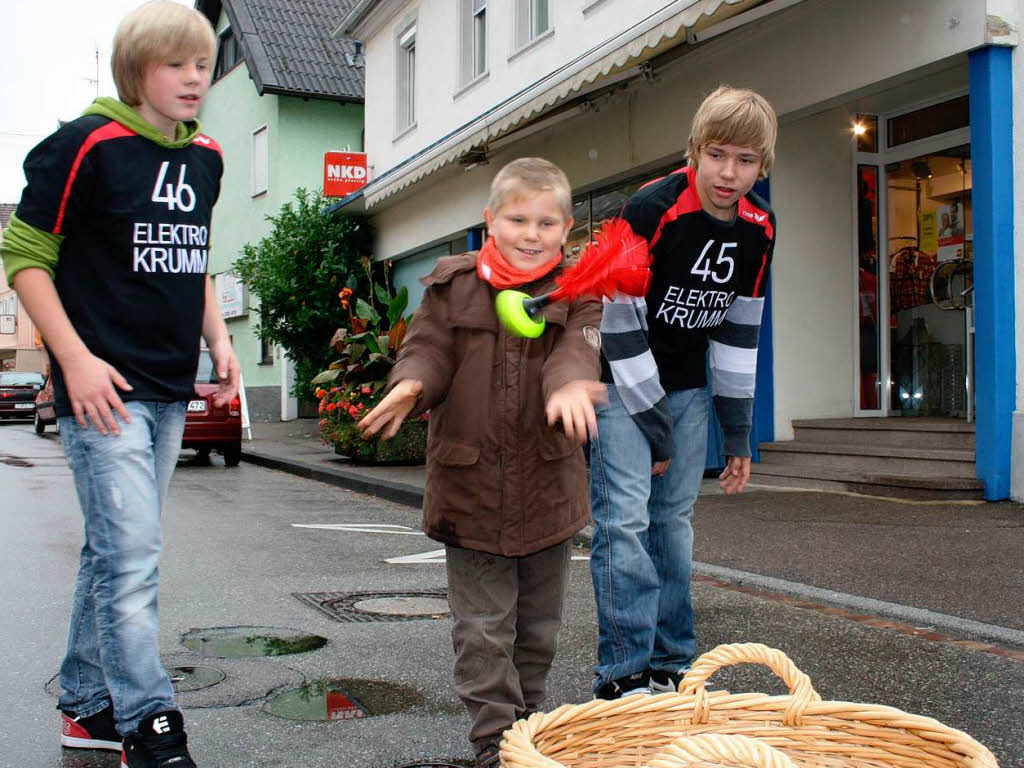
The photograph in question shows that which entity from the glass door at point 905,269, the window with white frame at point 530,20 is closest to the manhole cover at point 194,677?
the glass door at point 905,269

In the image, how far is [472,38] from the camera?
1630 centimetres

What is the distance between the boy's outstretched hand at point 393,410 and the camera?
95.2 inches

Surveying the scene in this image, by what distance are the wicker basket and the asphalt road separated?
744 mm

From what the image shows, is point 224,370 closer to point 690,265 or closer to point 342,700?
point 342,700

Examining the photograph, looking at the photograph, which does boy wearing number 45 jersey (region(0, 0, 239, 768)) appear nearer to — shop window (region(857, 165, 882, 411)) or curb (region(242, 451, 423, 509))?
curb (region(242, 451, 423, 509))

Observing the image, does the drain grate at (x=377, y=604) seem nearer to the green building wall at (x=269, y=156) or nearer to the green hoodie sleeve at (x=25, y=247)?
the green hoodie sleeve at (x=25, y=247)

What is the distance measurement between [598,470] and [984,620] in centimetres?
217

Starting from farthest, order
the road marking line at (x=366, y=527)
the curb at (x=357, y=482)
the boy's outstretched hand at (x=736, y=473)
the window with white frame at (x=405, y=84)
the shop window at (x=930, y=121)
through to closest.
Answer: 1. the window with white frame at (x=405, y=84)
2. the curb at (x=357, y=482)
3. the shop window at (x=930, y=121)
4. the road marking line at (x=366, y=527)
5. the boy's outstretched hand at (x=736, y=473)

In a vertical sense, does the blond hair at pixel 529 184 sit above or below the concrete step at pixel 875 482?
above

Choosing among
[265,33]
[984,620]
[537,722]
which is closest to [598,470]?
[537,722]

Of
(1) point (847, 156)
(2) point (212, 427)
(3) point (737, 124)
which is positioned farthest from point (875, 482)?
(2) point (212, 427)

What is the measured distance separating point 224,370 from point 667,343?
53.9 inches

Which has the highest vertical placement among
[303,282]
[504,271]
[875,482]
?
[303,282]

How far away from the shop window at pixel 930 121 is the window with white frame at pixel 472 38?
704 cm
